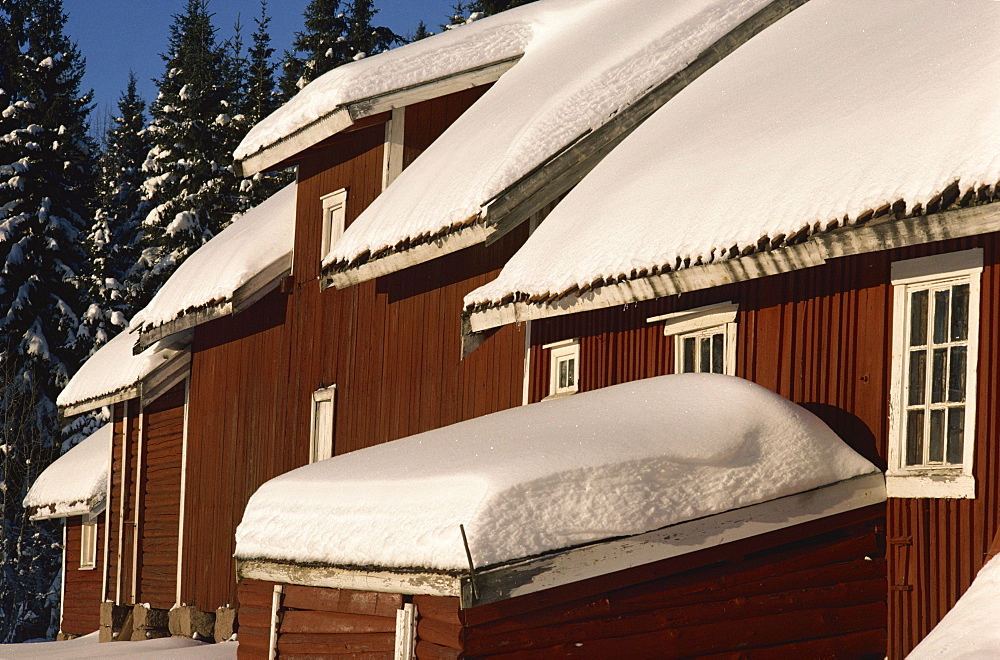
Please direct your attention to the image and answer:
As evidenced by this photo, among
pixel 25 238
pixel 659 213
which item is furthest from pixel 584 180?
pixel 25 238

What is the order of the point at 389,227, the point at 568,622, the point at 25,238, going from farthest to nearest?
the point at 25,238
the point at 389,227
the point at 568,622

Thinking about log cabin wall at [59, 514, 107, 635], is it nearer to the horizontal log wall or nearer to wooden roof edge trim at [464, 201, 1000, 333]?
wooden roof edge trim at [464, 201, 1000, 333]

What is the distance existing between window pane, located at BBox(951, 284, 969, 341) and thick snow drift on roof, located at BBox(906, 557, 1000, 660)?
1.97 metres

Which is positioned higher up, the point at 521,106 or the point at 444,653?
the point at 521,106

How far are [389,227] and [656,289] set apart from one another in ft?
14.6

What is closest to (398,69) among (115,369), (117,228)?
(115,369)

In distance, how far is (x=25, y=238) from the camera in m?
34.6

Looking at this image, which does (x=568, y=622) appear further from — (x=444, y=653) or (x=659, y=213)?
(x=659, y=213)

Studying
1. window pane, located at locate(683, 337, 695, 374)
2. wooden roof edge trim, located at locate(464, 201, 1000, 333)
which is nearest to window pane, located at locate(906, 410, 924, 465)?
wooden roof edge trim, located at locate(464, 201, 1000, 333)

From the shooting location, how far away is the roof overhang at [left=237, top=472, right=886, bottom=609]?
722 cm

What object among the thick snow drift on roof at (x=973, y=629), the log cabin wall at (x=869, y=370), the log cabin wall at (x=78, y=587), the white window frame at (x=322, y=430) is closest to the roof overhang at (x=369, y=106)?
the white window frame at (x=322, y=430)

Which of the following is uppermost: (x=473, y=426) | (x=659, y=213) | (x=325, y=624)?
(x=659, y=213)

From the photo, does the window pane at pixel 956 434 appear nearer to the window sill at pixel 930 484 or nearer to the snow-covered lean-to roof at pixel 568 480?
the window sill at pixel 930 484

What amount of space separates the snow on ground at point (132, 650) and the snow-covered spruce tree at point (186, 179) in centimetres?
1563
